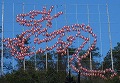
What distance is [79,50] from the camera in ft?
55.7

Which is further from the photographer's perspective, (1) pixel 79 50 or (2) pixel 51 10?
(2) pixel 51 10

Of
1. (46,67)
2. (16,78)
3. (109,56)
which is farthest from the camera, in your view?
(109,56)

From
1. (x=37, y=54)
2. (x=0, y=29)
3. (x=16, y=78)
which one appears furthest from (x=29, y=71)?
(x=0, y=29)

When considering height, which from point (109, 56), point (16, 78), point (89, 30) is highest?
point (89, 30)

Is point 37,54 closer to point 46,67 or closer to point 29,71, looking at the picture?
point 46,67

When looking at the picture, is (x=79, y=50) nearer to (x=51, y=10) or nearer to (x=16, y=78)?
(x=51, y=10)

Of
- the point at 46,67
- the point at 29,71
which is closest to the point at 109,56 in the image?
the point at 46,67

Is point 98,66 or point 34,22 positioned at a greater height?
point 34,22

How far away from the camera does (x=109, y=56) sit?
17.4 m

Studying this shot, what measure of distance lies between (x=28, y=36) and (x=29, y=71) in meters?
3.28

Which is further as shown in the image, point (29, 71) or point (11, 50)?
point (11, 50)

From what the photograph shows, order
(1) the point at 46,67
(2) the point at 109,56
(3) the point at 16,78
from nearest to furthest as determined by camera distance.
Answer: (3) the point at 16,78 < (1) the point at 46,67 < (2) the point at 109,56

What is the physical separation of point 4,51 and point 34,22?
2.07m

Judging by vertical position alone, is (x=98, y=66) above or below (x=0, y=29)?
below
